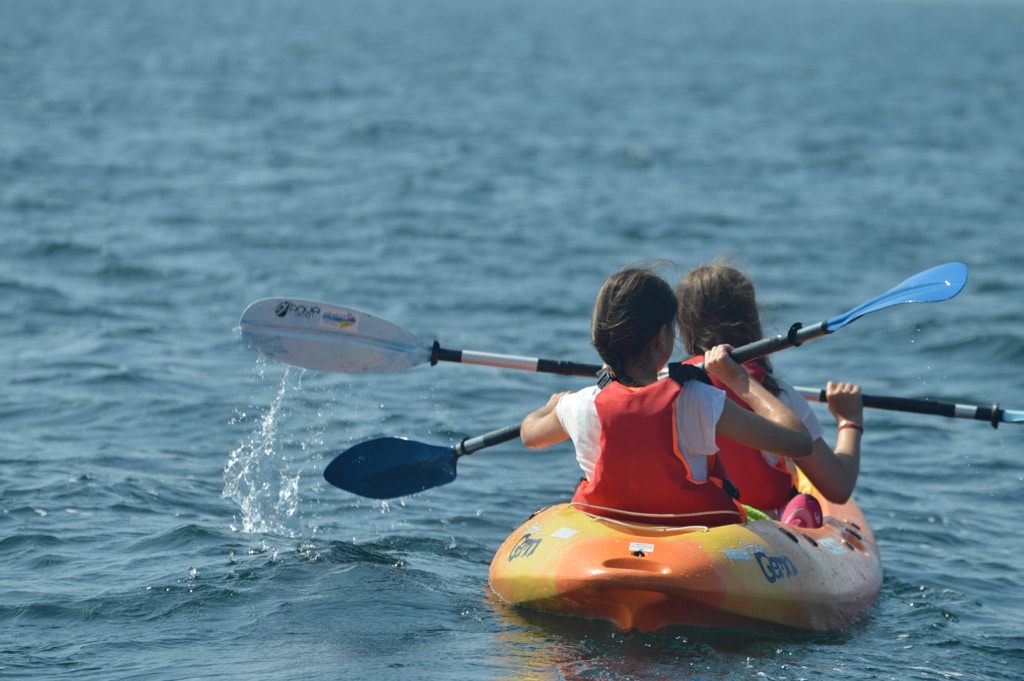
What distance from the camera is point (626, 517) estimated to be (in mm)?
4688

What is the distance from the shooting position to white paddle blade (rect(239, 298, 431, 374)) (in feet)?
20.0

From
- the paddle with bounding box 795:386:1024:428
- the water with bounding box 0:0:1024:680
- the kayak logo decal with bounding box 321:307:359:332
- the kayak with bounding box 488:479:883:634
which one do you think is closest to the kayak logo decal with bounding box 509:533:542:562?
the kayak with bounding box 488:479:883:634

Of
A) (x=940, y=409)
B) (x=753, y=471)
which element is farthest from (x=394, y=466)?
(x=940, y=409)

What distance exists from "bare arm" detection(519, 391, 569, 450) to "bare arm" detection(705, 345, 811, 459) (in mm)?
552

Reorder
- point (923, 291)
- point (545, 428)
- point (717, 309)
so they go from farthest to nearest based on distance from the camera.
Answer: point (923, 291), point (717, 309), point (545, 428)

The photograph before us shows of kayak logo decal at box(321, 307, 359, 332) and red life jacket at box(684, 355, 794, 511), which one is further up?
kayak logo decal at box(321, 307, 359, 332)

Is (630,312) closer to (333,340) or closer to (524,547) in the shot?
(524,547)

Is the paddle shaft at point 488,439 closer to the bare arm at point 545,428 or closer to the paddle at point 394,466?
the paddle at point 394,466

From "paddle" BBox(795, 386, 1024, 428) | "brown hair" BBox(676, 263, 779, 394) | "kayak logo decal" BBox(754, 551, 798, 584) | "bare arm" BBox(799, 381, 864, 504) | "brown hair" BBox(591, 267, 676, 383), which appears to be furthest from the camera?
"paddle" BBox(795, 386, 1024, 428)

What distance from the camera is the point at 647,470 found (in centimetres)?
451

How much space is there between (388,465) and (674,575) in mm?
1885

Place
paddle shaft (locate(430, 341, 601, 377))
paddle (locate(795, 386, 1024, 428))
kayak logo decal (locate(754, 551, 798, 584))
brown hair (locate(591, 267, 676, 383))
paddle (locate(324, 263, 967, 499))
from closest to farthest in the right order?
brown hair (locate(591, 267, 676, 383))
kayak logo decal (locate(754, 551, 798, 584))
paddle (locate(795, 386, 1024, 428))
paddle shaft (locate(430, 341, 601, 377))
paddle (locate(324, 263, 967, 499))

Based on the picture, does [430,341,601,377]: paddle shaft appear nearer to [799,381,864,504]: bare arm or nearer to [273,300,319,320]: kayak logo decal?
[273,300,319,320]: kayak logo decal

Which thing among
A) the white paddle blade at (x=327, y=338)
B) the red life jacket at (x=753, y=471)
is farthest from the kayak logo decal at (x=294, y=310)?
the red life jacket at (x=753, y=471)
